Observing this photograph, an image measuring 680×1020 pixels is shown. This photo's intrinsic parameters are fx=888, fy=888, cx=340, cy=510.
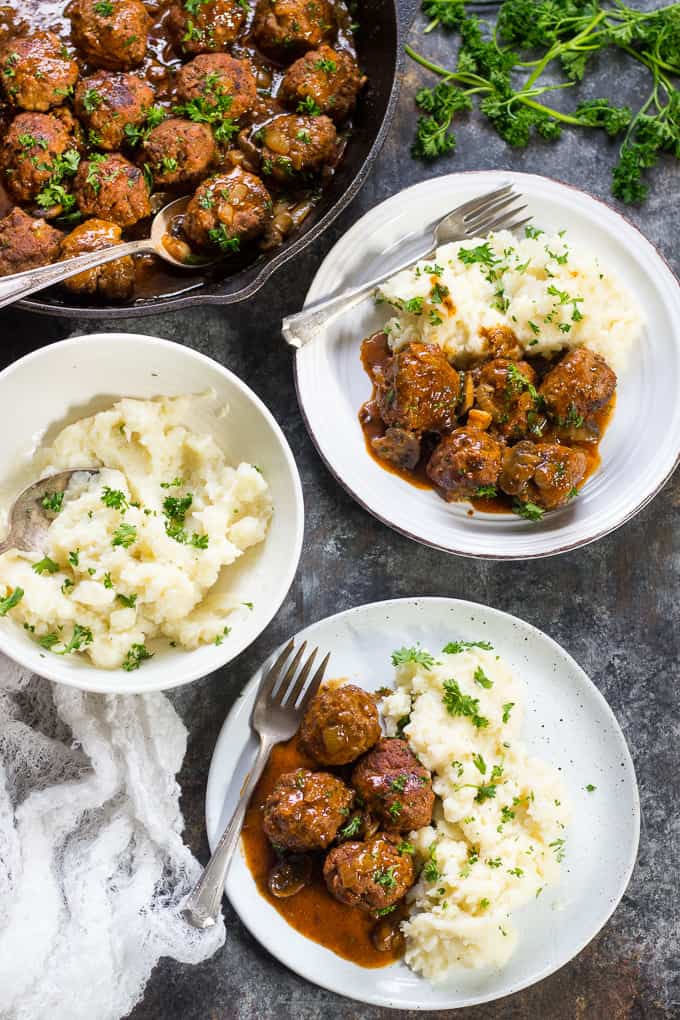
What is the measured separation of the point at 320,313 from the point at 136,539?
149 cm

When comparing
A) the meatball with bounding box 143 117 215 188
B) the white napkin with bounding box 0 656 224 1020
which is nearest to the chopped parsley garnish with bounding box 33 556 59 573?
the white napkin with bounding box 0 656 224 1020

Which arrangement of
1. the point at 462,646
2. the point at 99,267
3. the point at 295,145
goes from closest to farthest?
the point at 99,267 → the point at 295,145 → the point at 462,646

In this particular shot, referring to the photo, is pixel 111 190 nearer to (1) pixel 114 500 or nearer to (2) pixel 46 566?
(1) pixel 114 500

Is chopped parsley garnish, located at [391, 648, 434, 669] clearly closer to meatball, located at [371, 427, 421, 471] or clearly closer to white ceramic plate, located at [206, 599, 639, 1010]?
white ceramic plate, located at [206, 599, 639, 1010]

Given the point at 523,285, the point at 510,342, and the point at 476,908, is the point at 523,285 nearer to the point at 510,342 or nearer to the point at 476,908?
the point at 510,342

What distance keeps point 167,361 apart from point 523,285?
1928 millimetres

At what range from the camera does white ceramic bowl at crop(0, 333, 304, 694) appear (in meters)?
3.88

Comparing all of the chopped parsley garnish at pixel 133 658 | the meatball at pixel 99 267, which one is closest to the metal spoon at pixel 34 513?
the chopped parsley garnish at pixel 133 658

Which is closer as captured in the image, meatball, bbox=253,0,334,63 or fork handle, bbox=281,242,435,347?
meatball, bbox=253,0,334,63

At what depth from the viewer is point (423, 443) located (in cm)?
483

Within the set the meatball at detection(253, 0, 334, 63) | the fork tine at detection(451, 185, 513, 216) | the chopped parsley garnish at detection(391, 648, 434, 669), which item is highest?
the meatball at detection(253, 0, 334, 63)

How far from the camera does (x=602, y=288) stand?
470cm

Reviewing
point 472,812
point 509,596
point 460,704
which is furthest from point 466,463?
point 472,812

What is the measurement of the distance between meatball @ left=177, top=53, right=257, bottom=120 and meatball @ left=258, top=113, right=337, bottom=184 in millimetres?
194
